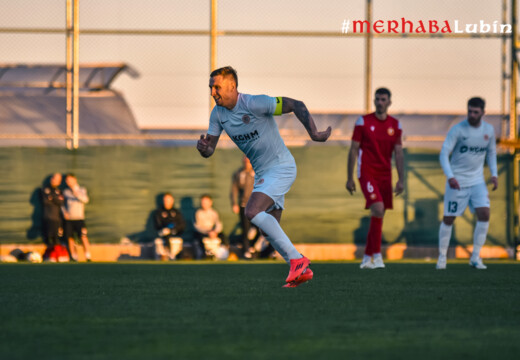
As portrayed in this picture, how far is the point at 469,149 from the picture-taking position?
11148 mm

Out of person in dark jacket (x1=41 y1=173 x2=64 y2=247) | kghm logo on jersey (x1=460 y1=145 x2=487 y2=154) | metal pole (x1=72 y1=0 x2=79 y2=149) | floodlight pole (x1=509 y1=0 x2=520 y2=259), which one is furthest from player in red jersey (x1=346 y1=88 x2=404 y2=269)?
metal pole (x1=72 y1=0 x2=79 y2=149)

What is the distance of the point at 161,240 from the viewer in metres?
15.5

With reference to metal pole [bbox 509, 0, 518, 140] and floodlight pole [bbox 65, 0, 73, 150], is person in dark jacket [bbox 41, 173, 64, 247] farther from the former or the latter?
metal pole [bbox 509, 0, 518, 140]

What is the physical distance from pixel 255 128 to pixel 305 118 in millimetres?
511

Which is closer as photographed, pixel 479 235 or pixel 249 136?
pixel 249 136

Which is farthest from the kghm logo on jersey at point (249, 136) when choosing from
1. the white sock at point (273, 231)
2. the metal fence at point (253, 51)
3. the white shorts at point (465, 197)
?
the metal fence at point (253, 51)

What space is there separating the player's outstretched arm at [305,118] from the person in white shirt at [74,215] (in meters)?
8.65

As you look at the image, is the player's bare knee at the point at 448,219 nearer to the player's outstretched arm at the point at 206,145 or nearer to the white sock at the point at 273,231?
the white sock at the point at 273,231

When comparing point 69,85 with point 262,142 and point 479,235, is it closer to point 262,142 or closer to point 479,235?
point 479,235

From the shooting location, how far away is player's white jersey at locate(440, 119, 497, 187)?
11.0m

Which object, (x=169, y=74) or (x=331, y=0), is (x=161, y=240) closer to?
(x=169, y=74)

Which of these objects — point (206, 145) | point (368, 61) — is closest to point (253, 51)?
point (368, 61)
